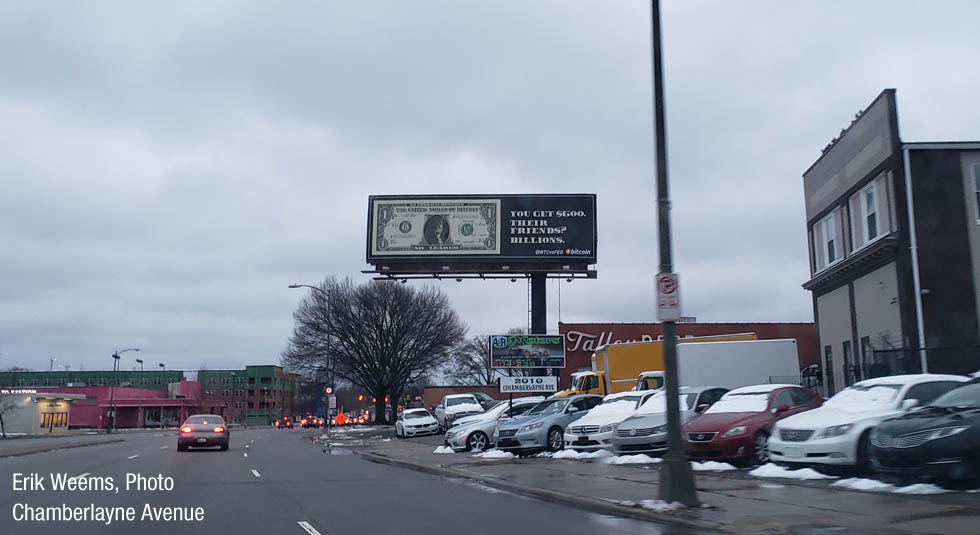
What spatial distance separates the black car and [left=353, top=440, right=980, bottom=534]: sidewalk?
499mm

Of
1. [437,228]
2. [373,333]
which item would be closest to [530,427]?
[437,228]

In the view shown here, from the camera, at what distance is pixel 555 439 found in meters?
23.8

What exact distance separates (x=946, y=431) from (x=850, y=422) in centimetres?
225

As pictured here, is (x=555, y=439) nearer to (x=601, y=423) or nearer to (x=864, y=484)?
(x=601, y=423)

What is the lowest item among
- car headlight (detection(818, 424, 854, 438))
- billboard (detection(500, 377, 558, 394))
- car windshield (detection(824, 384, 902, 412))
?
car headlight (detection(818, 424, 854, 438))

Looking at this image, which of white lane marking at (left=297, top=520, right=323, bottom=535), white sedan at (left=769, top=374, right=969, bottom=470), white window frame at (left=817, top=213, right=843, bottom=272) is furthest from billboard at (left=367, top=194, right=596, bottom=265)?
white lane marking at (left=297, top=520, right=323, bottom=535)

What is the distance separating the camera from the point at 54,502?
13117 mm

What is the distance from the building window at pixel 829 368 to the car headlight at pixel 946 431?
59.5 feet

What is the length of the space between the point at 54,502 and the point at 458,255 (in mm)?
29874

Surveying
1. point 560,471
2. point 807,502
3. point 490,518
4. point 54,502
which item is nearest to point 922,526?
point 807,502

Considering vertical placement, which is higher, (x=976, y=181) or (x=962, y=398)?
(x=976, y=181)

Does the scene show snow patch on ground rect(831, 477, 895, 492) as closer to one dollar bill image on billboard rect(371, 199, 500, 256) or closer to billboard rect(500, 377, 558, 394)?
billboard rect(500, 377, 558, 394)

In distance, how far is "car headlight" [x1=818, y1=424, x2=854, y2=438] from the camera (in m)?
14.0

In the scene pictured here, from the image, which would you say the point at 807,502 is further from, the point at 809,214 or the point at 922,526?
the point at 809,214
